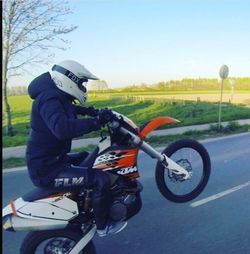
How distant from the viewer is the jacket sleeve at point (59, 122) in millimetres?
2764

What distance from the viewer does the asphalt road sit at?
146 inches

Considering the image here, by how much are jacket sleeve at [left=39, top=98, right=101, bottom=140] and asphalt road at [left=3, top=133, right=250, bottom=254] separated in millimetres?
1508

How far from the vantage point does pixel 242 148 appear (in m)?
9.61

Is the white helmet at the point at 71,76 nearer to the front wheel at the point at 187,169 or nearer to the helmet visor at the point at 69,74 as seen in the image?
→ the helmet visor at the point at 69,74

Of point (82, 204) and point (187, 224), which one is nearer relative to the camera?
point (82, 204)

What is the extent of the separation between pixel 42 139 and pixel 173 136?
9.50m

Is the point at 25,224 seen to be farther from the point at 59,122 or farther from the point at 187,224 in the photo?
the point at 187,224

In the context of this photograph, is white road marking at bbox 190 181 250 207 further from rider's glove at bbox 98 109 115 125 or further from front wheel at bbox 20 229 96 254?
rider's glove at bbox 98 109 115 125

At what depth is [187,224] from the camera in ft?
14.1

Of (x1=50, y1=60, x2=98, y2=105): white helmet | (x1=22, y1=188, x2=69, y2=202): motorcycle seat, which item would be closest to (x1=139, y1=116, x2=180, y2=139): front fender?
(x1=50, y1=60, x2=98, y2=105): white helmet

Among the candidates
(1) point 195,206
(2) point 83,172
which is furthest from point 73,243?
(1) point 195,206

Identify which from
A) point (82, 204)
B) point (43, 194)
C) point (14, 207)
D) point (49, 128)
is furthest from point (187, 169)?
point (14, 207)

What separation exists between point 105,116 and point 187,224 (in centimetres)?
202

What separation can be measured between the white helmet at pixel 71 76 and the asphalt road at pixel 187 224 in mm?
1742
